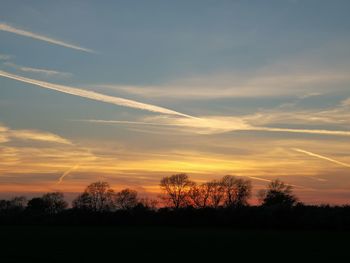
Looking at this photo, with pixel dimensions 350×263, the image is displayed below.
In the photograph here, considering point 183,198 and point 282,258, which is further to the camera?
point 183,198

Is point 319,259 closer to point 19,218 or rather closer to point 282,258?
point 282,258

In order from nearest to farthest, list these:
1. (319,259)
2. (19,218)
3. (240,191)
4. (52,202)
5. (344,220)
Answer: (319,259)
(344,220)
(19,218)
(240,191)
(52,202)

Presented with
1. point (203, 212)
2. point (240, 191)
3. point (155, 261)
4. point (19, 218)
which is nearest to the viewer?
point (155, 261)

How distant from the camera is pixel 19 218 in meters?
108

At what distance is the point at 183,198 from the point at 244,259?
78785mm

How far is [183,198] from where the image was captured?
109 metres

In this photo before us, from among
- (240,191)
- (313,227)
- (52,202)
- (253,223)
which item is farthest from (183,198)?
(52,202)

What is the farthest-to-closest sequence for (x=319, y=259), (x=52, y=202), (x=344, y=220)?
(x=52, y=202) < (x=344, y=220) < (x=319, y=259)

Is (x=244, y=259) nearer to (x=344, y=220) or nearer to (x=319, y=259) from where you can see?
(x=319, y=259)

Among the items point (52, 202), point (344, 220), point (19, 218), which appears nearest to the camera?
point (344, 220)

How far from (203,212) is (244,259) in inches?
2229

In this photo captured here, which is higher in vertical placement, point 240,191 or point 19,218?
point 240,191

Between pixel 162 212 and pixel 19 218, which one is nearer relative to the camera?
pixel 162 212

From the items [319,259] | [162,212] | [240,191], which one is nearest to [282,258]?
[319,259]
